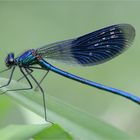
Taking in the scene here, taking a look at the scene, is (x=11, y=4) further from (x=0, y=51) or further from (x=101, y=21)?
(x=101, y=21)

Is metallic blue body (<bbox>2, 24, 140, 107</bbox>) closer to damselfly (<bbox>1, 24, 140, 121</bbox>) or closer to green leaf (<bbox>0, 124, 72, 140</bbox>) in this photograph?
damselfly (<bbox>1, 24, 140, 121</bbox>)

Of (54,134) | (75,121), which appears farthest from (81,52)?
(54,134)

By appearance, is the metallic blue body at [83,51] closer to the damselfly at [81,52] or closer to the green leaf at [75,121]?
the damselfly at [81,52]

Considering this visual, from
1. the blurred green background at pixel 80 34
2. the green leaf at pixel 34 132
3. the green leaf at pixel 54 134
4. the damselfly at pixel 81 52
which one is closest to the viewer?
the green leaf at pixel 34 132

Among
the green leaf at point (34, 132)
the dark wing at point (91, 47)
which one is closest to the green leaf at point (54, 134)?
the green leaf at point (34, 132)

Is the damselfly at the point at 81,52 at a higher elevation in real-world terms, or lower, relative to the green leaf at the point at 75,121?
lower

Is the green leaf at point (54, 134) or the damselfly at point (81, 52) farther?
the damselfly at point (81, 52)

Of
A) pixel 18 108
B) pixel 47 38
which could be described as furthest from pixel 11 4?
pixel 18 108

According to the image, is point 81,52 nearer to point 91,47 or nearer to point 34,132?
point 91,47
